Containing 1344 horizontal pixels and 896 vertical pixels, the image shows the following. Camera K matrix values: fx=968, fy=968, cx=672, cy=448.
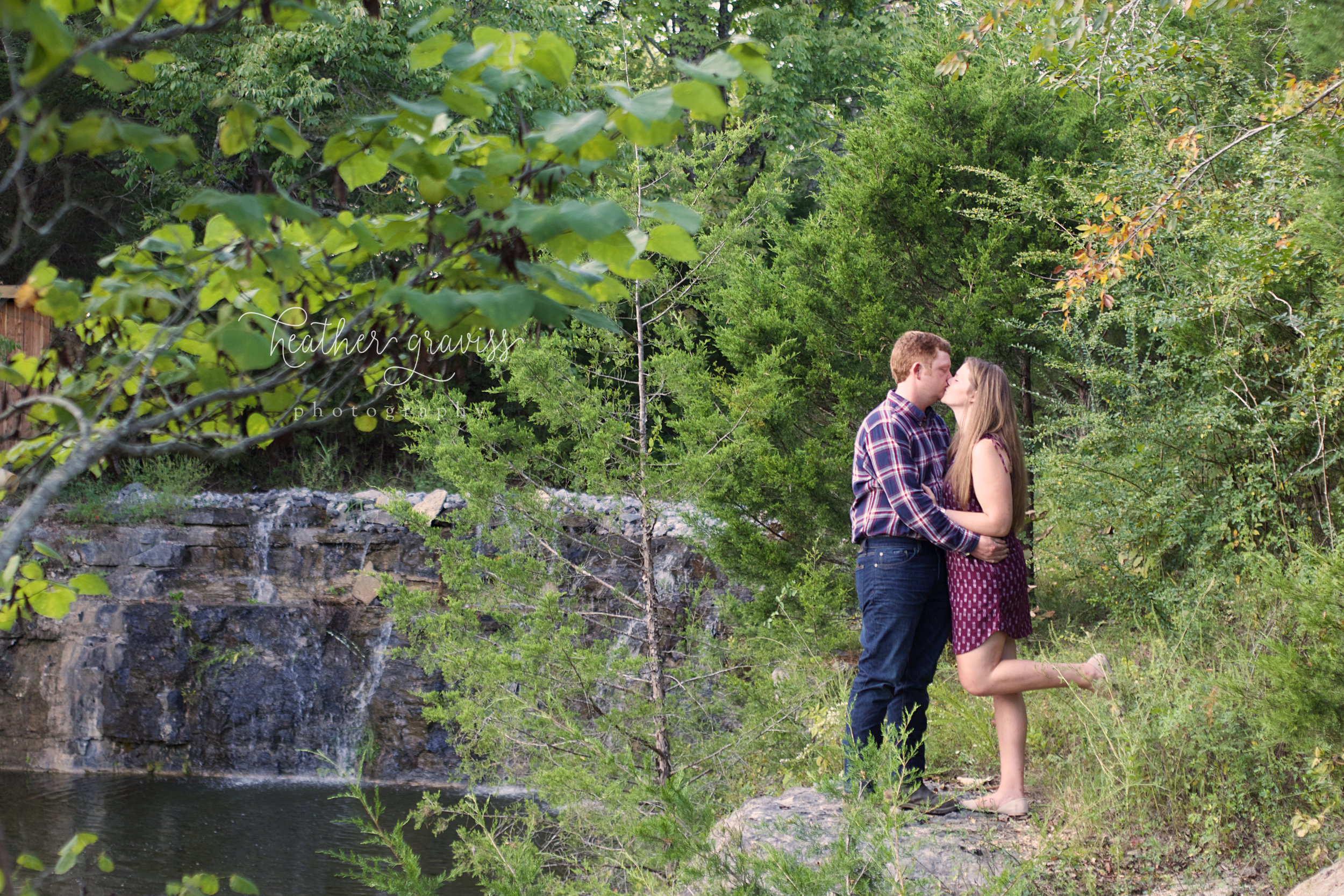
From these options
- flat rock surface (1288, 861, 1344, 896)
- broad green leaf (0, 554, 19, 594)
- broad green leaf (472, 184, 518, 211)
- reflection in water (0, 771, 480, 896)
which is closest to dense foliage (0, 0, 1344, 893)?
broad green leaf (472, 184, 518, 211)

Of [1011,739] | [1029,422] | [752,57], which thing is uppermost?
[1029,422]

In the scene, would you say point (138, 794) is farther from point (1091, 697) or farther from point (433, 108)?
point (433, 108)

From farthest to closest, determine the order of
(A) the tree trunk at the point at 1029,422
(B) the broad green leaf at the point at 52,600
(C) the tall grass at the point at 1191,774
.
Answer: (A) the tree trunk at the point at 1029,422 < (C) the tall grass at the point at 1191,774 < (B) the broad green leaf at the point at 52,600

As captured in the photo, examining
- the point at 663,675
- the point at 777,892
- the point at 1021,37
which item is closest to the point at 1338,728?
the point at 777,892

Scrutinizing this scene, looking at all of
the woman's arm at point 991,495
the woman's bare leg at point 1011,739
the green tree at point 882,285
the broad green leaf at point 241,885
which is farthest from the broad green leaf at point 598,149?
the green tree at point 882,285

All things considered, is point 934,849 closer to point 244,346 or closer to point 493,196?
point 493,196

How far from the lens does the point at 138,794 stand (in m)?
8.26

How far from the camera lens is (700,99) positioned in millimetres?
1140

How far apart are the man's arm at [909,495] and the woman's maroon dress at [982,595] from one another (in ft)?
0.39

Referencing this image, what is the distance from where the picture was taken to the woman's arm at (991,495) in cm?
336

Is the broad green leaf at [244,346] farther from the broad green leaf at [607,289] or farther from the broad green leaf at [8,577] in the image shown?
the broad green leaf at [8,577]

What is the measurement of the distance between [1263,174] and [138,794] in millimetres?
9309

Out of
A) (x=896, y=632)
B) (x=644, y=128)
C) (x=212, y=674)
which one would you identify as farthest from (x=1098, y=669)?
(x=212, y=674)

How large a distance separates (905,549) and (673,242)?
2374 millimetres
